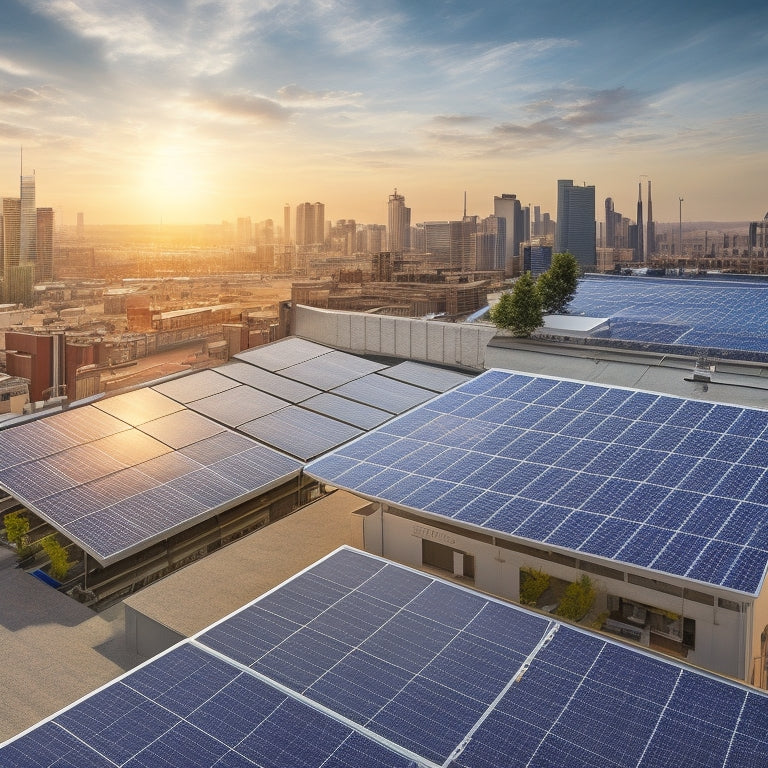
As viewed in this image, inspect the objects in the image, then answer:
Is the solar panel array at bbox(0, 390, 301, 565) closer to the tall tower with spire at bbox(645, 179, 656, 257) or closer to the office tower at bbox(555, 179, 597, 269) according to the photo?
the office tower at bbox(555, 179, 597, 269)

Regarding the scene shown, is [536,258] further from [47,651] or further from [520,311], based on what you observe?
[47,651]

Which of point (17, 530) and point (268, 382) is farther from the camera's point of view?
point (268, 382)

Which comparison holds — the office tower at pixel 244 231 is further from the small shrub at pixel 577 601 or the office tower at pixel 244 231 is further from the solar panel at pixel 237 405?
the small shrub at pixel 577 601

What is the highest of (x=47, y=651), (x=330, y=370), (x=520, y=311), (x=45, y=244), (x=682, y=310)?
(x=45, y=244)

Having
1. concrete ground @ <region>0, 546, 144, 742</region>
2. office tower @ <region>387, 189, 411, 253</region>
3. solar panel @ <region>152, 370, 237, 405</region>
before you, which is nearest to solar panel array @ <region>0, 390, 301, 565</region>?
solar panel @ <region>152, 370, 237, 405</region>

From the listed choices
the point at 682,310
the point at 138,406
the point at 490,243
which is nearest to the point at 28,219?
the point at 490,243

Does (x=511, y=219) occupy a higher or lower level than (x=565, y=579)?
higher

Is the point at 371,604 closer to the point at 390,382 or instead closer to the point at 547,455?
the point at 547,455
